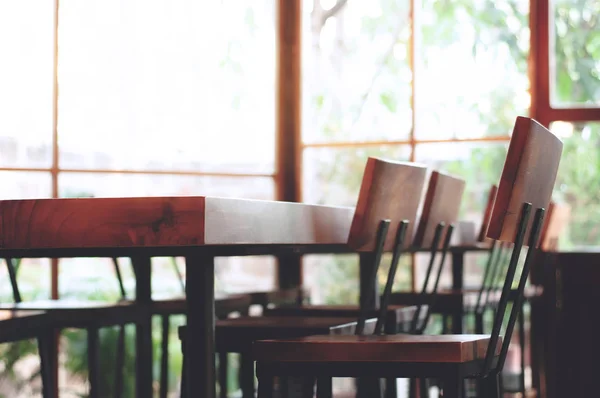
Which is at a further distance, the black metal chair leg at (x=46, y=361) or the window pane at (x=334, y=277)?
the window pane at (x=334, y=277)

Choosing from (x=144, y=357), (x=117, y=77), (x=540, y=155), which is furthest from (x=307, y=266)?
(x=540, y=155)

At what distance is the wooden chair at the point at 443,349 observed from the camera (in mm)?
1908

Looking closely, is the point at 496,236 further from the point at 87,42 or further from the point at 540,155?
the point at 87,42

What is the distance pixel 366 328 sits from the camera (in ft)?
8.68

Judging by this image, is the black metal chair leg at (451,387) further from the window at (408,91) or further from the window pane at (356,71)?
the window pane at (356,71)

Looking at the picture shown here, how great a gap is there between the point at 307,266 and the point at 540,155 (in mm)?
3753

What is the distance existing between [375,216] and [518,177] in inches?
15.6

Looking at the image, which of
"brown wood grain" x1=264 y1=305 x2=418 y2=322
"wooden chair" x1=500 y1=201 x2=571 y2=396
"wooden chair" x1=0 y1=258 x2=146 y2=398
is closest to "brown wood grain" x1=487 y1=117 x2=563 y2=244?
"brown wood grain" x1=264 y1=305 x2=418 y2=322

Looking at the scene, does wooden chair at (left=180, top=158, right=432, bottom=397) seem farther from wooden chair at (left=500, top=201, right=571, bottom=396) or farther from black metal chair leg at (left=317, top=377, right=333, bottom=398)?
wooden chair at (left=500, top=201, right=571, bottom=396)

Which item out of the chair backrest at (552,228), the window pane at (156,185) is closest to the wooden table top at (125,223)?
the chair backrest at (552,228)

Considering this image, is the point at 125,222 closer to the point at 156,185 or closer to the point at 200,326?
the point at 200,326

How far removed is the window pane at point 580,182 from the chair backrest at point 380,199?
3.14 m

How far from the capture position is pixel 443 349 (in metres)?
1.90

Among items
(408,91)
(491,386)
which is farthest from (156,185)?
(491,386)
